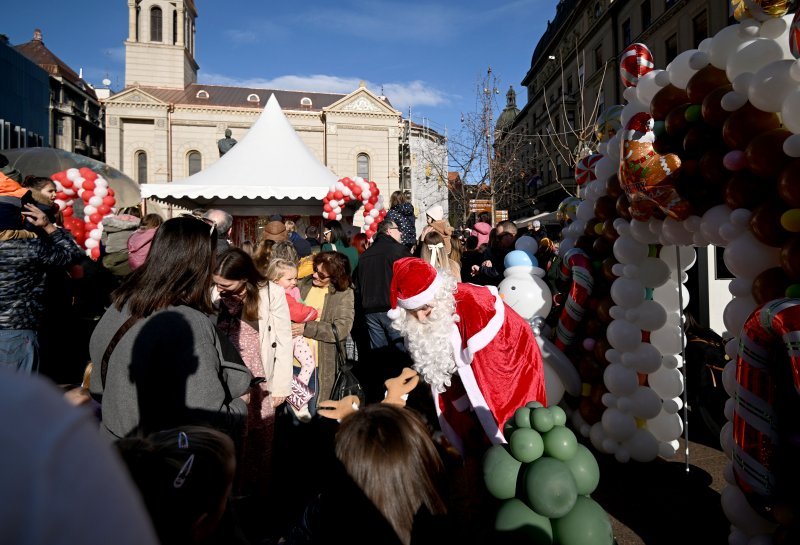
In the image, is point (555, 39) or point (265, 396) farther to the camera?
point (555, 39)

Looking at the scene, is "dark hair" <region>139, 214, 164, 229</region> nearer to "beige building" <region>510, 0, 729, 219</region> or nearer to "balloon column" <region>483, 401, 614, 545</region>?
"balloon column" <region>483, 401, 614, 545</region>

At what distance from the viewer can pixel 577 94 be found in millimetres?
30000

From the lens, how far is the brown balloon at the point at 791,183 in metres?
2.10

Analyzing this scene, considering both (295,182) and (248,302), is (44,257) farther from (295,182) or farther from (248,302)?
(295,182)

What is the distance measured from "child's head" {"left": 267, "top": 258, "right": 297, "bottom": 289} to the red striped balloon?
2.96 m

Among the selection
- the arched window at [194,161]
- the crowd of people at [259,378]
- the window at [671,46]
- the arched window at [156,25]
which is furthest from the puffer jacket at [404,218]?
the arched window at [156,25]

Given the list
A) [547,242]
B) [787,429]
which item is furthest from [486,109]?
[787,429]

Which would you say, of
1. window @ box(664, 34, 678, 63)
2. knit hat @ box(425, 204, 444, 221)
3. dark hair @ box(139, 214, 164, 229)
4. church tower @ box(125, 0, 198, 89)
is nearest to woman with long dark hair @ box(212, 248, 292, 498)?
dark hair @ box(139, 214, 164, 229)

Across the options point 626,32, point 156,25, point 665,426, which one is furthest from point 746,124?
point 156,25

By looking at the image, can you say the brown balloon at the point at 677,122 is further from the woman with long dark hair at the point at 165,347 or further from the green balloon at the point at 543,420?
the woman with long dark hair at the point at 165,347

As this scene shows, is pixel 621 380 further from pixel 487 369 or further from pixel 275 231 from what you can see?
pixel 275 231

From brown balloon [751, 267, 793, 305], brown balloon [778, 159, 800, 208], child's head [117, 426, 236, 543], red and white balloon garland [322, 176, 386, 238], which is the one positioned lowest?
child's head [117, 426, 236, 543]

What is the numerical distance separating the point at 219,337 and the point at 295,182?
7.72m

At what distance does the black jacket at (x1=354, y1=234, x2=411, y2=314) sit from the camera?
508 centimetres
